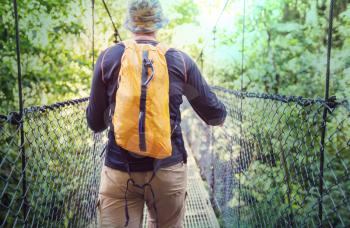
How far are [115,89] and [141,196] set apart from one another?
1.14 ft

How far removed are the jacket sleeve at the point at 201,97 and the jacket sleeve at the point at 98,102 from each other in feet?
0.81

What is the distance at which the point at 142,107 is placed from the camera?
106 cm

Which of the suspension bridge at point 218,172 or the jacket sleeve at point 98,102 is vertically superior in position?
the jacket sleeve at point 98,102

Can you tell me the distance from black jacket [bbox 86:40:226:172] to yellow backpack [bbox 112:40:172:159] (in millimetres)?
46

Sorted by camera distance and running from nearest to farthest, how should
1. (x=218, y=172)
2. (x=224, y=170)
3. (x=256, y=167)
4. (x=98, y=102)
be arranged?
(x=98, y=102), (x=256, y=167), (x=224, y=170), (x=218, y=172)

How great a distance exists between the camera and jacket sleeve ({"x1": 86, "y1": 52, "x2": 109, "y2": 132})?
1134 mm

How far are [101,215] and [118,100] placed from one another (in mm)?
409

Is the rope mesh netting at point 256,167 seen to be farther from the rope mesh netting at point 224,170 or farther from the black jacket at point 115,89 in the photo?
the black jacket at point 115,89

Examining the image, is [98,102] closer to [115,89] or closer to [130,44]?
[115,89]

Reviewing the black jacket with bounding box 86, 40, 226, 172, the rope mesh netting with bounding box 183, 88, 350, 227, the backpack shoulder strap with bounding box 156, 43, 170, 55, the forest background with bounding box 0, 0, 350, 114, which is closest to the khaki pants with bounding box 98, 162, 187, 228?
the black jacket with bounding box 86, 40, 226, 172

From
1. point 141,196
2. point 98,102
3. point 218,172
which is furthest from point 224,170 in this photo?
point 98,102

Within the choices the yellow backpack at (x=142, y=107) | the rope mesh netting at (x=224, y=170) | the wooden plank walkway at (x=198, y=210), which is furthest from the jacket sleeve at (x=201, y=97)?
the wooden plank walkway at (x=198, y=210)

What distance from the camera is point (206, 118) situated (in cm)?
130

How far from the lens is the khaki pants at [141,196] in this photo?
1.17 metres
